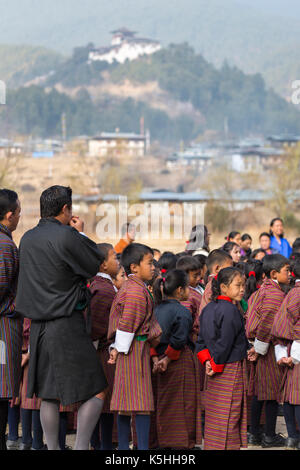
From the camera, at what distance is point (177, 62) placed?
117938mm

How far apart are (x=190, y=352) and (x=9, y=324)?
127 cm

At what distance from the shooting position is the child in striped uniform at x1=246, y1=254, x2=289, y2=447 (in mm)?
4828

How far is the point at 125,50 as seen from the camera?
121188mm

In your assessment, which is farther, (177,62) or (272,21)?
(272,21)

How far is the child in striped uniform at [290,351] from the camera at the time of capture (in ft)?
14.7

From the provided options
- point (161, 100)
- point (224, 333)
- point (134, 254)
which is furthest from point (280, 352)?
point (161, 100)

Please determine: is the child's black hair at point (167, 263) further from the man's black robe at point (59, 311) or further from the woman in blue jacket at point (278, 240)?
the woman in blue jacket at point (278, 240)

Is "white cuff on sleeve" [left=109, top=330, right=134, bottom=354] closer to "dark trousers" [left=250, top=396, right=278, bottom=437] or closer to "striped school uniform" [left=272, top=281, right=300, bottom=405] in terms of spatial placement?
"striped school uniform" [left=272, top=281, right=300, bottom=405]

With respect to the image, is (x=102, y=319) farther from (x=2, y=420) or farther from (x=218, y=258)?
(x=218, y=258)

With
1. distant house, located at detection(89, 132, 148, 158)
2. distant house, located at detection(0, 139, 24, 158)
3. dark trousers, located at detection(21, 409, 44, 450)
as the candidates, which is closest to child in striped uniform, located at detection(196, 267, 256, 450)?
dark trousers, located at detection(21, 409, 44, 450)

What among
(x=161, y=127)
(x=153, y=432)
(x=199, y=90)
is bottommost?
(x=153, y=432)

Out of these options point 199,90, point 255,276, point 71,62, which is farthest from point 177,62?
point 255,276

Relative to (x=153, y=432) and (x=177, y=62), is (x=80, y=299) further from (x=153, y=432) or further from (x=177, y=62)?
(x=177, y=62)

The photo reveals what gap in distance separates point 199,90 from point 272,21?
73.0 m
